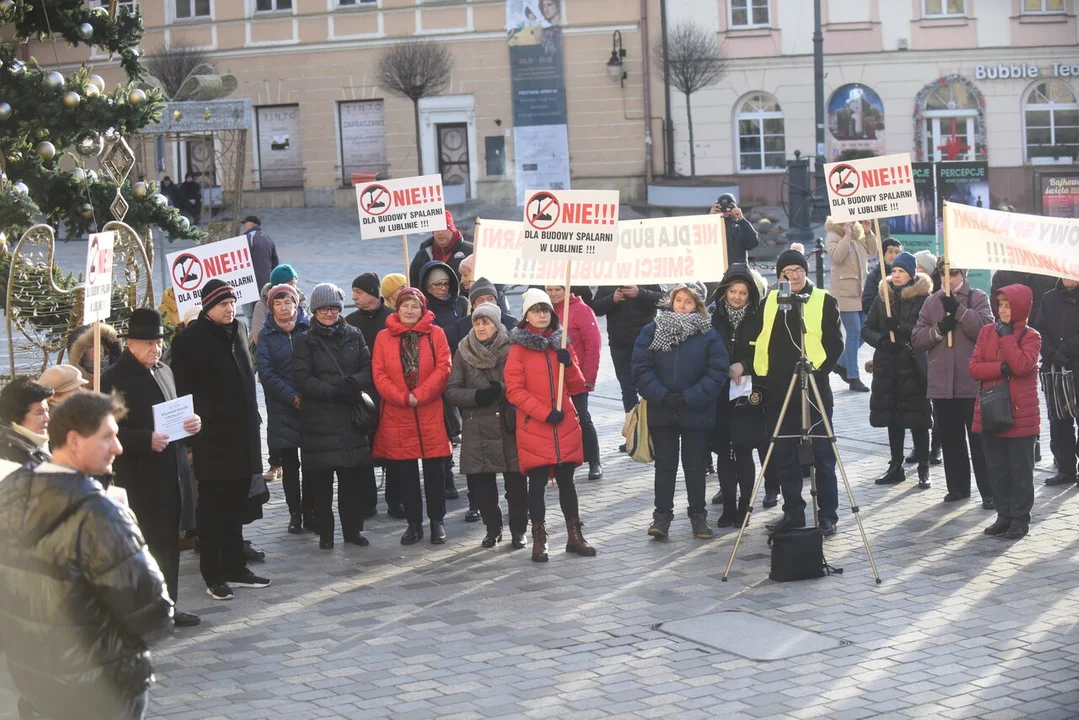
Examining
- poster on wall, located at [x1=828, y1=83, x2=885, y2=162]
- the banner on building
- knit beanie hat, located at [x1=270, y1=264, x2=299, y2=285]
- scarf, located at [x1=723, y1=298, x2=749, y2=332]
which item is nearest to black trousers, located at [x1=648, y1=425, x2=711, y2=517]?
scarf, located at [x1=723, y1=298, x2=749, y2=332]

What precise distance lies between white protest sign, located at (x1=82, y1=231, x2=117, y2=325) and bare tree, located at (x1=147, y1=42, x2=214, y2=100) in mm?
30298

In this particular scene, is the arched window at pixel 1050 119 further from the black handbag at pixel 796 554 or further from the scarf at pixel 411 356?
the black handbag at pixel 796 554

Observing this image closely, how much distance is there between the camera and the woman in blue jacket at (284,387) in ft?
34.8

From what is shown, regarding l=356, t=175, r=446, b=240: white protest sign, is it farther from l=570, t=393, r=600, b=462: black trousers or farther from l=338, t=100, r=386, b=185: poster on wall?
l=338, t=100, r=386, b=185: poster on wall

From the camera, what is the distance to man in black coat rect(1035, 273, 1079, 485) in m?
11.6

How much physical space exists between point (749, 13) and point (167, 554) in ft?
111

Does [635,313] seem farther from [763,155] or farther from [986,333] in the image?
[763,155]

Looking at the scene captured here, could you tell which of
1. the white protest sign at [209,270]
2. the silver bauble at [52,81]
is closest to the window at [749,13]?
the white protest sign at [209,270]

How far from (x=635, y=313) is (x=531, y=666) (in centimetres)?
580

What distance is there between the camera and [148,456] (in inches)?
326

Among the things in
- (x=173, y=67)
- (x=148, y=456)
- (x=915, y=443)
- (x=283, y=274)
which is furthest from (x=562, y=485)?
(x=173, y=67)

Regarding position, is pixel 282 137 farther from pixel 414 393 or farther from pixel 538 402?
pixel 538 402

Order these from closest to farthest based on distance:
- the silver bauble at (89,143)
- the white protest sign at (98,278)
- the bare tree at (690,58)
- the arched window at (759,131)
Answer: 1. the white protest sign at (98,278)
2. the silver bauble at (89,143)
3. the bare tree at (690,58)
4. the arched window at (759,131)

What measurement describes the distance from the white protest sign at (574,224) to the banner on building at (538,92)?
2984 cm
